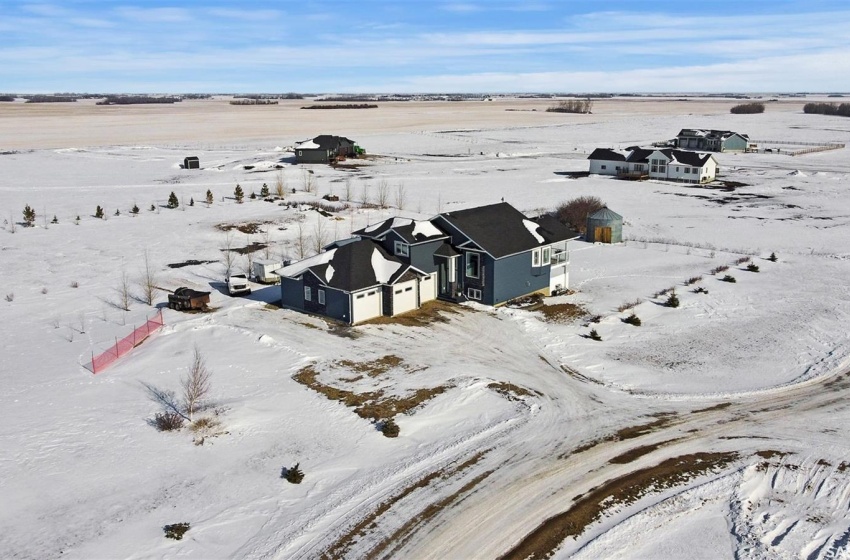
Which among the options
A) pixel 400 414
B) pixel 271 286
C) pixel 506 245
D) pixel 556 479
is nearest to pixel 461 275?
pixel 506 245

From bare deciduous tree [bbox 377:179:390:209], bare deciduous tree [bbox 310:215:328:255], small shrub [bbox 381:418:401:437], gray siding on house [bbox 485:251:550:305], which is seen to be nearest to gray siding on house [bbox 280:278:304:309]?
bare deciduous tree [bbox 310:215:328:255]

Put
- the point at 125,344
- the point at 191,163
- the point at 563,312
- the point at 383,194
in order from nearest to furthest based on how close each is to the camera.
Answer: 1. the point at 125,344
2. the point at 563,312
3. the point at 383,194
4. the point at 191,163

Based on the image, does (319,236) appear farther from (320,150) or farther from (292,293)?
(320,150)

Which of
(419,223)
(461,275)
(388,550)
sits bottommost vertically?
(388,550)

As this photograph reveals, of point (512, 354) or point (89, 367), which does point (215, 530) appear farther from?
point (512, 354)

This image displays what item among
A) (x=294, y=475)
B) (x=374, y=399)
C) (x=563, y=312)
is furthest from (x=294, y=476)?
(x=563, y=312)

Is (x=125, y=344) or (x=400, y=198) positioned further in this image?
(x=400, y=198)

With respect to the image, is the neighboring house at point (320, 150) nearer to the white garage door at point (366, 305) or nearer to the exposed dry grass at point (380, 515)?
the white garage door at point (366, 305)
